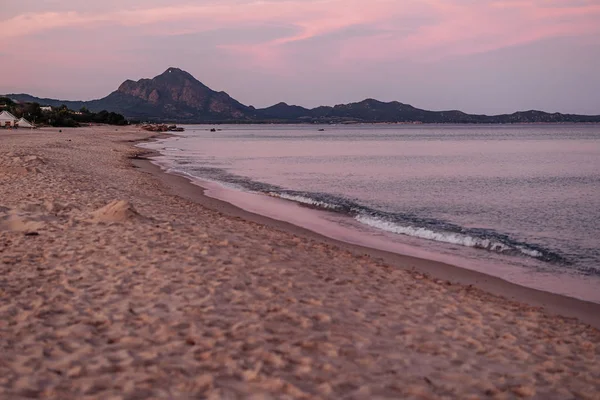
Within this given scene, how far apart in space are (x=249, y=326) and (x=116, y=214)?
704 cm

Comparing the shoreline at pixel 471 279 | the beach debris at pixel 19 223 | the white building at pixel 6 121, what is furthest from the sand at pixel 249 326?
the white building at pixel 6 121

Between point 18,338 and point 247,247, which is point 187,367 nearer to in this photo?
point 18,338

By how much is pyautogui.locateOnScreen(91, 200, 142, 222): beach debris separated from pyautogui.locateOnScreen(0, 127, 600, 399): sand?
646 millimetres

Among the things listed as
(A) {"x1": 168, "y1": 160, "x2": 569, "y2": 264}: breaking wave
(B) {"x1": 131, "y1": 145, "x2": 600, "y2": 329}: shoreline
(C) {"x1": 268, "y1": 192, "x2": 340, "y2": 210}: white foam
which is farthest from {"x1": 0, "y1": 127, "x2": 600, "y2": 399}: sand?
(C) {"x1": 268, "y1": 192, "x2": 340, "y2": 210}: white foam

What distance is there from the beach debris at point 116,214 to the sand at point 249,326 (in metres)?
0.65

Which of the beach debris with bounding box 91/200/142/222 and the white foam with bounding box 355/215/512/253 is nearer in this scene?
the beach debris with bounding box 91/200/142/222

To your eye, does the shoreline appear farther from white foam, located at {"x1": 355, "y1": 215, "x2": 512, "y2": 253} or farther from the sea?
white foam, located at {"x1": 355, "y1": 215, "x2": 512, "y2": 253}

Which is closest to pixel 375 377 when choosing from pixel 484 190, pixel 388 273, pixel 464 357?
pixel 464 357

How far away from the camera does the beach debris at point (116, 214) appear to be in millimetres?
12023

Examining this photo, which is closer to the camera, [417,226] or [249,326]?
[249,326]

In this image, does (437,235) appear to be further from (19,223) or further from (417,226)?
(19,223)

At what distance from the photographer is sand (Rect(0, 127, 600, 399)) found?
196 inches

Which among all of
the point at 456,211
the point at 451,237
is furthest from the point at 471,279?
the point at 456,211

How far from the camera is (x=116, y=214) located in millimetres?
12125
